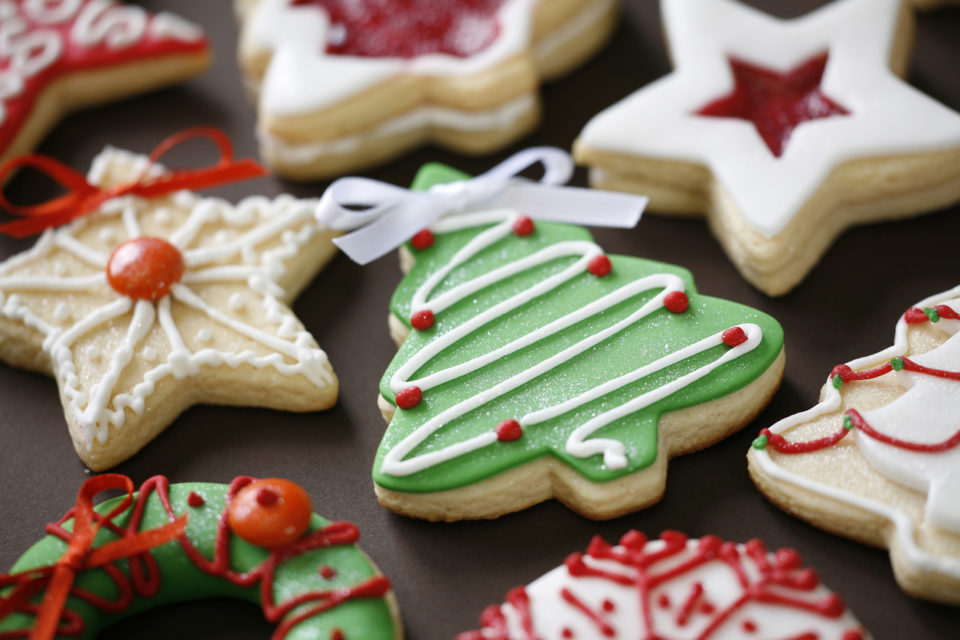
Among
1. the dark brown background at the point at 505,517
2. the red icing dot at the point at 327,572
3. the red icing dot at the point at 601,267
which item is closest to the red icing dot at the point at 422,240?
the dark brown background at the point at 505,517

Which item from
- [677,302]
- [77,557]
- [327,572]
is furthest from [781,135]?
[77,557]

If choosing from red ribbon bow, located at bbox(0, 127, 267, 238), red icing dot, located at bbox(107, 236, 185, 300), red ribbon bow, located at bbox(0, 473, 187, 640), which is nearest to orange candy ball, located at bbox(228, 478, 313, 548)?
red ribbon bow, located at bbox(0, 473, 187, 640)

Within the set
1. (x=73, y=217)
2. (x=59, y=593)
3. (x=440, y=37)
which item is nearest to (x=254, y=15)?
(x=440, y=37)

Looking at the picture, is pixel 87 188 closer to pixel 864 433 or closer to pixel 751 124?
pixel 751 124

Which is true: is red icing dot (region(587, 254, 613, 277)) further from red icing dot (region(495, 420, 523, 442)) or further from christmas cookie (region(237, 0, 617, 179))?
christmas cookie (region(237, 0, 617, 179))

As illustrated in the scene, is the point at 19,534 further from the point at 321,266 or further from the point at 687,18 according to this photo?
the point at 687,18

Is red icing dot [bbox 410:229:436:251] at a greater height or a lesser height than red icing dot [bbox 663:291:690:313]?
Answer: greater

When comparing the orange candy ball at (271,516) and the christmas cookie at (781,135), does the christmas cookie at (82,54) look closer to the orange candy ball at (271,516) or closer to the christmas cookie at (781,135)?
the christmas cookie at (781,135)
